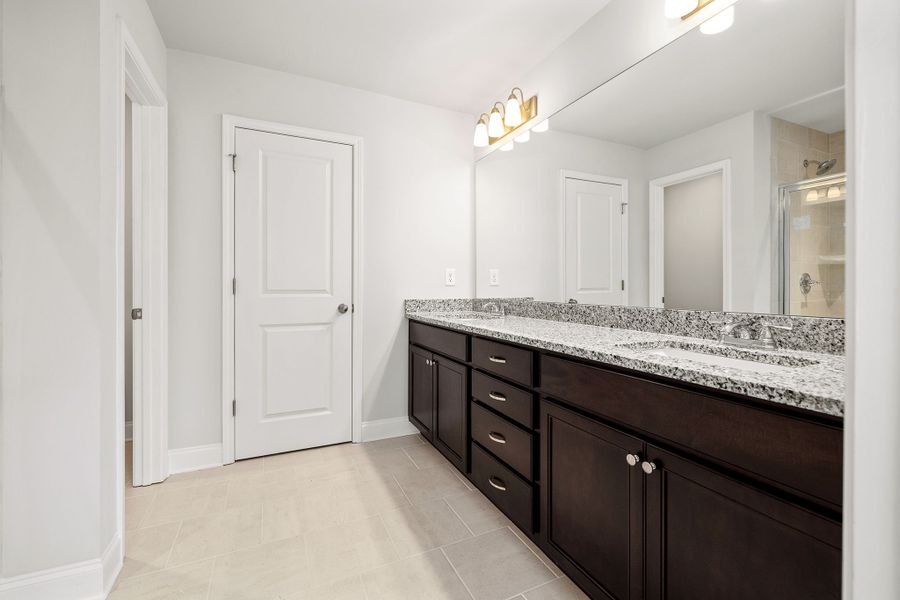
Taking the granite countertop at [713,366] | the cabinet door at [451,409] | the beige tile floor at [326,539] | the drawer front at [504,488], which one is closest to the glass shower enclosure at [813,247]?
the granite countertop at [713,366]

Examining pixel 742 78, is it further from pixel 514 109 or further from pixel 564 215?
pixel 514 109

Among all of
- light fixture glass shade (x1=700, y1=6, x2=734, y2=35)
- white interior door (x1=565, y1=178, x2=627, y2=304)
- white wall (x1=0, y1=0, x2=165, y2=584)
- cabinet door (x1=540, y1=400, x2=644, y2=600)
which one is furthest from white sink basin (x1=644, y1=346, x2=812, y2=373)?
white wall (x1=0, y1=0, x2=165, y2=584)

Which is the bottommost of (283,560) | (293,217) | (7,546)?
(283,560)

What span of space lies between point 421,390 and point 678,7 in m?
2.26

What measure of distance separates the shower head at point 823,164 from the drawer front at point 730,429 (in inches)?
30.2

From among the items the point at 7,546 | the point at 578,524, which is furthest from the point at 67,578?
the point at 578,524

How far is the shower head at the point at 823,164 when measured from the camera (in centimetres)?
113

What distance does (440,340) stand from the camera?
92.7 inches

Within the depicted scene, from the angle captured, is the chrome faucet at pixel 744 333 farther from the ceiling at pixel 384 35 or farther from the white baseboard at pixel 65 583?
the white baseboard at pixel 65 583

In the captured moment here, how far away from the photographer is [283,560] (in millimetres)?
1573

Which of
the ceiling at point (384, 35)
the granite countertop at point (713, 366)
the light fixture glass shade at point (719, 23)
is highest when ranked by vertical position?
the ceiling at point (384, 35)

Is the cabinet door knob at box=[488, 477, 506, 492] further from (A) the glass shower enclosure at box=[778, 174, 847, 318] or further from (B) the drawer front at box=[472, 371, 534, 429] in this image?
(A) the glass shower enclosure at box=[778, 174, 847, 318]

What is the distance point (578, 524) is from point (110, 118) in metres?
2.11

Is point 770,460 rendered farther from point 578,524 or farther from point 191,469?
point 191,469
